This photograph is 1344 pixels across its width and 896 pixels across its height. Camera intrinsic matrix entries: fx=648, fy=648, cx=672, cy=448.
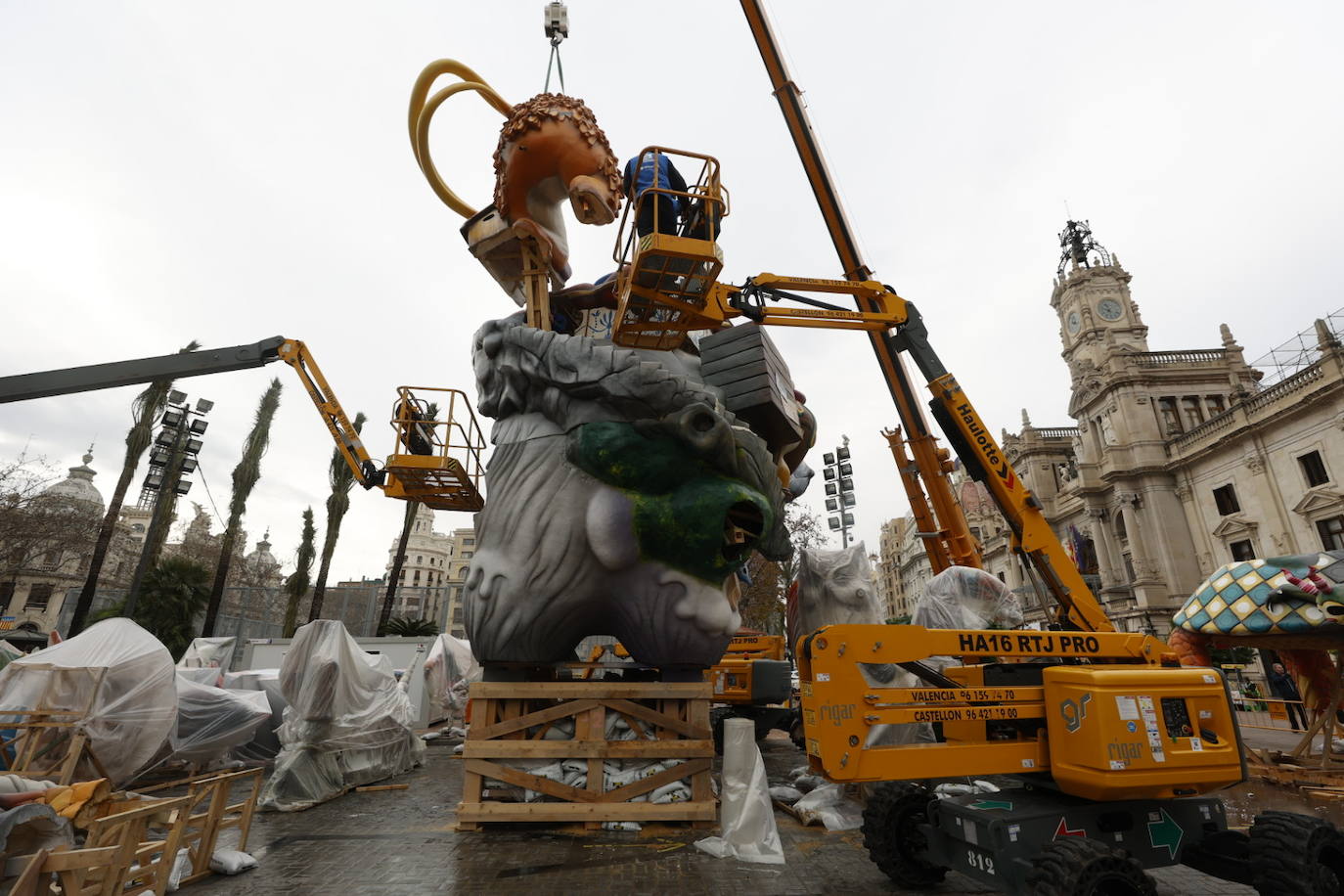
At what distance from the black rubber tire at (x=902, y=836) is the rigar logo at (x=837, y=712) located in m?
1.20

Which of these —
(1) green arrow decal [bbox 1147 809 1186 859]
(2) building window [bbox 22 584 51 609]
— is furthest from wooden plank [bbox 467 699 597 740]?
(2) building window [bbox 22 584 51 609]

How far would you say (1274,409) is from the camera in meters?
26.9

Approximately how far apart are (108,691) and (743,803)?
6.90m

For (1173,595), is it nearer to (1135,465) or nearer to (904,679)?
(1135,465)

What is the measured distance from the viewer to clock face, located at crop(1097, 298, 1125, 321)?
42.3 meters

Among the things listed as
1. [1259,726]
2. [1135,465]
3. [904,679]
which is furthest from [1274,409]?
[904,679]

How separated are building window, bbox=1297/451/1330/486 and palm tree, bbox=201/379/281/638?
39793mm

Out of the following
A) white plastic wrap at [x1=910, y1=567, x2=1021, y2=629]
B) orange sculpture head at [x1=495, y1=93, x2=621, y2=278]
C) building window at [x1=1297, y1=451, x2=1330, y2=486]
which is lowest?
white plastic wrap at [x1=910, y1=567, x2=1021, y2=629]

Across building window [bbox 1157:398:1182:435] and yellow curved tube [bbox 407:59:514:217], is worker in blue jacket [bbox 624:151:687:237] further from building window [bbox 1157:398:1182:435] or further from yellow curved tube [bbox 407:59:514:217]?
building window [bbox 1157:398:1182:435]

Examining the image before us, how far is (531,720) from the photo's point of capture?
22.1ft

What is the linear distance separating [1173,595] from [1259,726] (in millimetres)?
21658

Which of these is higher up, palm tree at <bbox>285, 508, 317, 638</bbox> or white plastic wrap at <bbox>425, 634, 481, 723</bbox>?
palm tree at <bbox>285, 508, 317, 638</bbox>

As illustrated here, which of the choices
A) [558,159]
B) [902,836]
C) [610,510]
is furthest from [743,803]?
[558,159]

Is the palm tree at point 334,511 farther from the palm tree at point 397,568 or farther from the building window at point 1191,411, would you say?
the building window at point 1191,411
